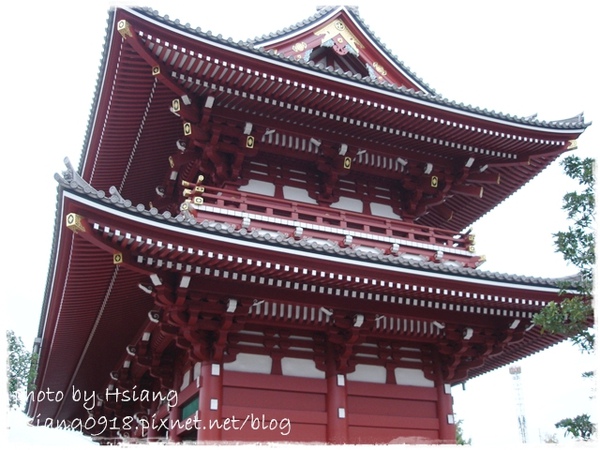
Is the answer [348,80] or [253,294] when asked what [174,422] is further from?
[348,80]

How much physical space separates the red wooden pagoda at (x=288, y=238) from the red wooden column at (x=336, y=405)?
0.04 meters

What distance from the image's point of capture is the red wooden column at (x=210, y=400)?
10.6m

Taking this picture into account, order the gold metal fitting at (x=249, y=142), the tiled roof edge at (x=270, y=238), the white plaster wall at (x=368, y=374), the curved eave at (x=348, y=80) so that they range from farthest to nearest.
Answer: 1. the gold metal fitting at (x=249, y=142)
2. the white plaster wall at (x=368, y=374)
3. the curved eave at (x=348, y=80)
4. the tiled roof edge at (x=270, y=238)

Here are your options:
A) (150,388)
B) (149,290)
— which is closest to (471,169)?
Result: (149,290)

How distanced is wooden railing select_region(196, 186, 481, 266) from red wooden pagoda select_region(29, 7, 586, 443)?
0.05 metres

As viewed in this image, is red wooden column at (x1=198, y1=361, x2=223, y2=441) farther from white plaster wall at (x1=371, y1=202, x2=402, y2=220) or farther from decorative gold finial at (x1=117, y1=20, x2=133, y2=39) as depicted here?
decorative gold finial at (x1=117, y1=20, x2=133, y2=39)

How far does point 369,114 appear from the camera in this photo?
13.1 m

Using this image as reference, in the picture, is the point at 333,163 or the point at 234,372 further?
the point at 333,163

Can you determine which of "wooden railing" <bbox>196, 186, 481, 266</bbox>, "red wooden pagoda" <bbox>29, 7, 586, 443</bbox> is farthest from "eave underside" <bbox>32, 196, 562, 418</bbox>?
"wooden railing" <bbox>196, 186, 481, 266</bbox>

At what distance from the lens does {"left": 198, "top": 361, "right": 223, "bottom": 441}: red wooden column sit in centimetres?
1059

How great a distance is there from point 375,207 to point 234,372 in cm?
568

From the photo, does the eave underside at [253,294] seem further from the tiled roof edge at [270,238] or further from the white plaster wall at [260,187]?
the white plaster wall at [260,187]

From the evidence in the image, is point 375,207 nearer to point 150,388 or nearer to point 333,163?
point 333,163

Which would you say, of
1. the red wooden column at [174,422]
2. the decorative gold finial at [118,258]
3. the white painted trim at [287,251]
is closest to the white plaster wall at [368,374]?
the white painted trim at [287,251]
